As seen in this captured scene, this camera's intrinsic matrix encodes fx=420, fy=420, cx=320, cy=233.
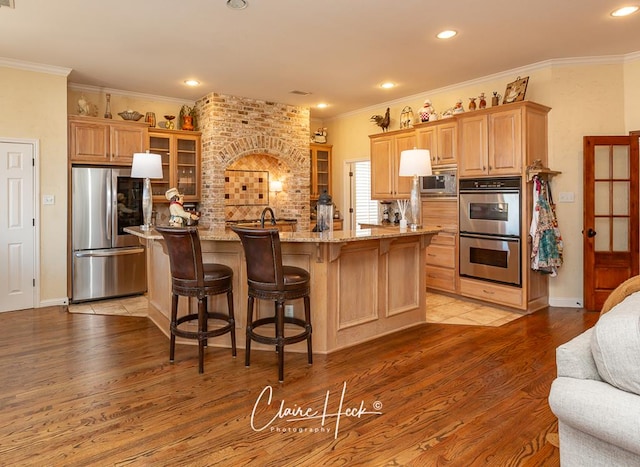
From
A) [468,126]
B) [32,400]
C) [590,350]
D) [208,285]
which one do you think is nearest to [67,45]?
[208,285]

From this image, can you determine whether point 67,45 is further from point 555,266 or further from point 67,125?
point 555,266

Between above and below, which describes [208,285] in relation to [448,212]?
below

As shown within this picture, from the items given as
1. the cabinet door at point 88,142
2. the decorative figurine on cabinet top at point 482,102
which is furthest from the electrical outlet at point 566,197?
the cabinet door at point 88,142

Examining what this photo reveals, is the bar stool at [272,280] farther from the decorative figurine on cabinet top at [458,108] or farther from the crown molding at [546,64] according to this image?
the crown molding at [546,64]

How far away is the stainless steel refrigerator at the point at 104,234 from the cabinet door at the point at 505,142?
454 cm

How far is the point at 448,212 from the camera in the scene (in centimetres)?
553

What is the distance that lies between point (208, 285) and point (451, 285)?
3.47 metres

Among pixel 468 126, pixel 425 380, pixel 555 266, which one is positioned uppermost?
pixel 468 126

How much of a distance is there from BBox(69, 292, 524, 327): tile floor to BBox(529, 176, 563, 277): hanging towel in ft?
2.04

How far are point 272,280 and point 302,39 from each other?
2.56 m

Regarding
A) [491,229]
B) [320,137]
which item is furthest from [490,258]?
[320,137]

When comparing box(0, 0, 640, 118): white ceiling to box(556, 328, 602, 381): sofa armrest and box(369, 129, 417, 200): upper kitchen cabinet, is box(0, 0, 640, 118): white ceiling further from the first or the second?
box(556, 328, 602, 381): sofa armrest

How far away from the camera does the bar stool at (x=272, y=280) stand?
2.92 metres

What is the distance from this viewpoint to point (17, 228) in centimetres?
492
